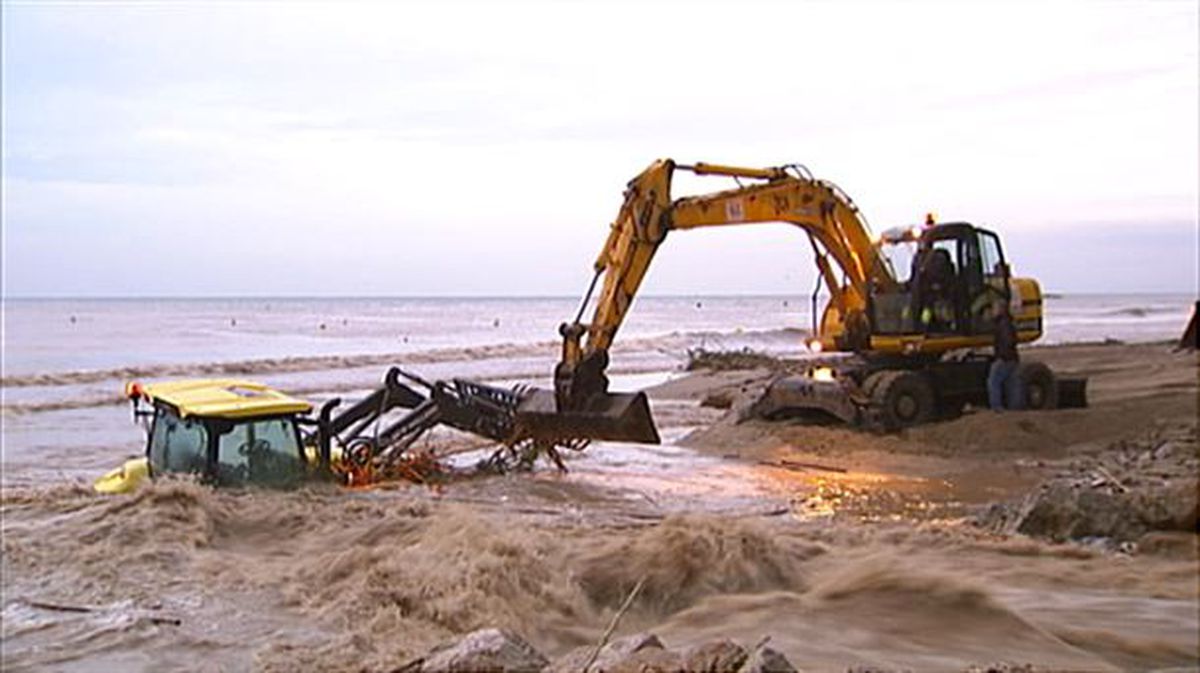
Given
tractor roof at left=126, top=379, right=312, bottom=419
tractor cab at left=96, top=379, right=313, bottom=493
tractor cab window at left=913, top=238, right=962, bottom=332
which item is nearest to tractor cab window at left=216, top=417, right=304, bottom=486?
tractor cab at left=96, top=379, right=313, bottom=493

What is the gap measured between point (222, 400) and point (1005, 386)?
33.0 ft

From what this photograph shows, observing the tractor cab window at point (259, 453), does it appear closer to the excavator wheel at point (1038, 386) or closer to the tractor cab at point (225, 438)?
the tractor cab at point (225, 438)

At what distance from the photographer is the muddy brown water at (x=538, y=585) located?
6328mm

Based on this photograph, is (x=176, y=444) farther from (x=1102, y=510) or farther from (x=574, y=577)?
(x=1102, y=510)

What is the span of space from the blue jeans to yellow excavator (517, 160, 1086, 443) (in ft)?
0.71

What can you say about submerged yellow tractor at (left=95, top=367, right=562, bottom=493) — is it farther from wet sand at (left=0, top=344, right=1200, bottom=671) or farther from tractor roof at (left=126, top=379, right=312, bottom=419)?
wet sand at (left=0, top=344, right=1200, bottom=671)

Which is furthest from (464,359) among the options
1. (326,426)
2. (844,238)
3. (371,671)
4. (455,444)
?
(371,671)

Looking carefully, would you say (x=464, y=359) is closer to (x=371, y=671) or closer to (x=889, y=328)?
(x=889, y=328)

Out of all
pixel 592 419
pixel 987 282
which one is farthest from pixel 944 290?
pixel 592 419

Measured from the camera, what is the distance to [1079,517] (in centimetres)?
852

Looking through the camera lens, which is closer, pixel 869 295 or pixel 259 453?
pixel 259 453

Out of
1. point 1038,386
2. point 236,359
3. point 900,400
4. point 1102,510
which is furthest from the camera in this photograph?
point 236,359

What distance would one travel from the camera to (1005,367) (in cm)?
1505

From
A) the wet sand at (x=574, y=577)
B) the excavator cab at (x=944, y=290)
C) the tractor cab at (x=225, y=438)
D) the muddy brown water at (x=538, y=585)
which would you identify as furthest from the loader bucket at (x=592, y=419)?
the excavator cab at (x=944, y=290)
